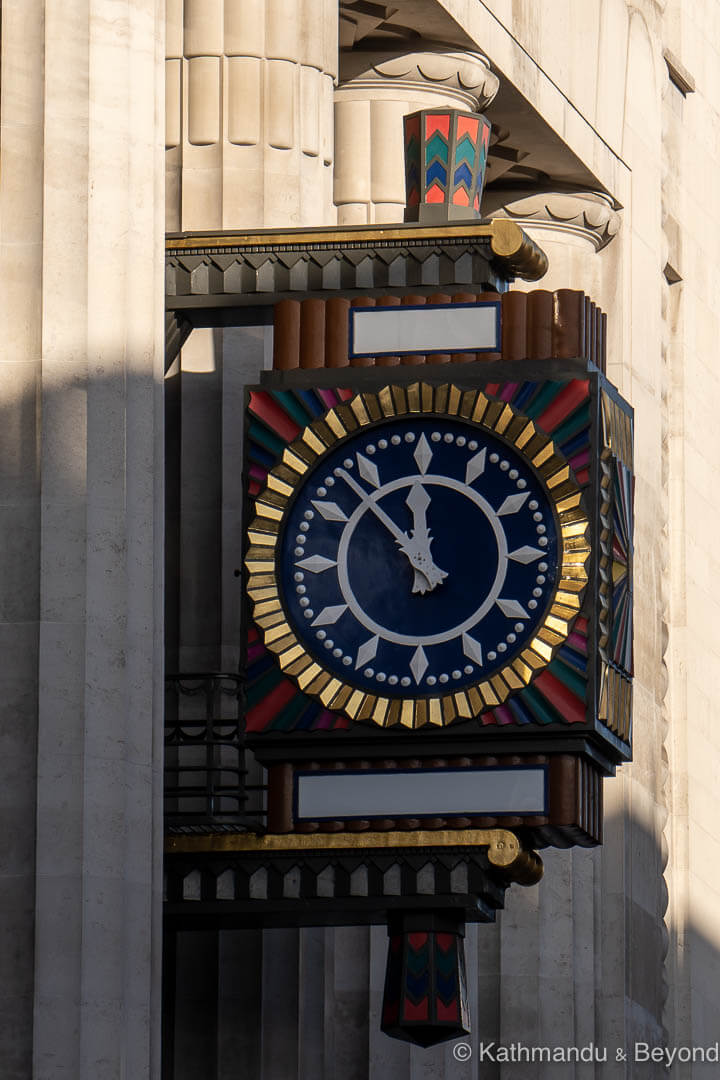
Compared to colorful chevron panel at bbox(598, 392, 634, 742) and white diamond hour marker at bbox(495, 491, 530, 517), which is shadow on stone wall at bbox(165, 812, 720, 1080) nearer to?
colorful chevron panel at bbox(598, 392, 634, 742)

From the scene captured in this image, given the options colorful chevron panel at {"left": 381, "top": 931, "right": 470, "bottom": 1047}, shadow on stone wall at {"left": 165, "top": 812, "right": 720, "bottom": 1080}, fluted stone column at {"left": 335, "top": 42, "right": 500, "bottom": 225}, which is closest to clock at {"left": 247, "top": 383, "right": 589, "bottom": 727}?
colorful chevron panel at {"left": 381, "top": 931, "right": 470, "bottom": 1047}

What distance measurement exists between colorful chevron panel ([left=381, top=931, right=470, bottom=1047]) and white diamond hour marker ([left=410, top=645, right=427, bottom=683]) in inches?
68.6

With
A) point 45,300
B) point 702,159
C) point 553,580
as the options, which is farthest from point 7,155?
point 702,159

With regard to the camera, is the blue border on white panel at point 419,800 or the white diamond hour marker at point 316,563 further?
the white diamond hour marker at point 316,563

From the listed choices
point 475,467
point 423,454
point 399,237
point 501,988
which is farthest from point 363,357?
point 501,988

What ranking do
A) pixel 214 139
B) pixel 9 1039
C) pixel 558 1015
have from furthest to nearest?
pixel 558 1015
pixel 214 139
pixel 9 1039

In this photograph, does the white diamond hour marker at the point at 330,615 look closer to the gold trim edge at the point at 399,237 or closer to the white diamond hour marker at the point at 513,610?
the white diamond hour marker at the point at 513,610

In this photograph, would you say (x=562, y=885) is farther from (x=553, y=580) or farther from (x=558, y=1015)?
(x=553, y=580)

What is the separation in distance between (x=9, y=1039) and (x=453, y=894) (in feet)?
11.0

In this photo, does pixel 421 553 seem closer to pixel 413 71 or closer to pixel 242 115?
pixel 242 115

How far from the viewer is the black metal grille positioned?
23.3 metres

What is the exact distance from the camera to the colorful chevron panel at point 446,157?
23438mm

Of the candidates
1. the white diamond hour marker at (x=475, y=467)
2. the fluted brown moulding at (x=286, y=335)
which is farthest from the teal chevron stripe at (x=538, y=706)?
the fluted brown moulding at (x=286, y=335)

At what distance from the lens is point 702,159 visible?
4219 centimetres
